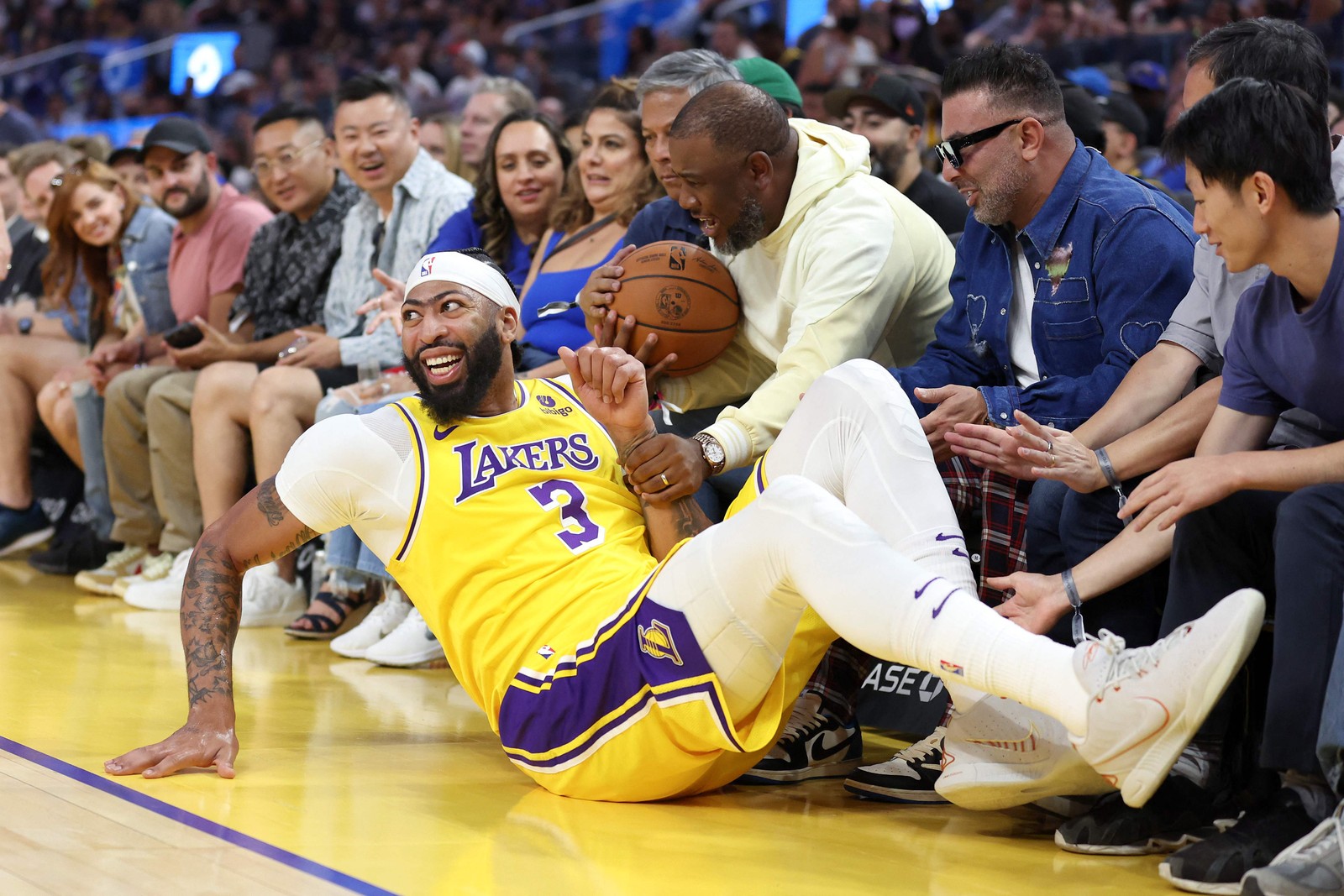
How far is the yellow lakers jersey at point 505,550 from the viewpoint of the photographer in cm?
315

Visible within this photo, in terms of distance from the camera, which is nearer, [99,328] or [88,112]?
[99,328]

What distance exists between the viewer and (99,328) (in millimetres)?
7074

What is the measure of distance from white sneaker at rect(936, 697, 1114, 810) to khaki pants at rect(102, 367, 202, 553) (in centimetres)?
414

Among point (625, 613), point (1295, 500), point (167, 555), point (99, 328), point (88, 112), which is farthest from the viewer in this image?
point (88, 112)

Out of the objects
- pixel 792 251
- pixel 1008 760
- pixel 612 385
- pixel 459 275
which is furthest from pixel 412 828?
pixel 792 251

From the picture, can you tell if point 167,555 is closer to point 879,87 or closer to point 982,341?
point 879,87

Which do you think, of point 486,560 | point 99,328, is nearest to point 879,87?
point 486,560

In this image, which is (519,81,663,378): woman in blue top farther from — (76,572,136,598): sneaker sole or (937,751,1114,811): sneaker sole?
(937,751,1114,811): sneaker sole

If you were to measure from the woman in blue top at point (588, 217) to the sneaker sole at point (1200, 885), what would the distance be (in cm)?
283

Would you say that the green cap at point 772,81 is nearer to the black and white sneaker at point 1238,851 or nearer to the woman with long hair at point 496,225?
the woman with long hair at point 496,225

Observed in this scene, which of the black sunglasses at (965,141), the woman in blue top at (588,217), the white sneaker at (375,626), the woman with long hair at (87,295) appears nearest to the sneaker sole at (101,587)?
the woman with long hair at (87,295)

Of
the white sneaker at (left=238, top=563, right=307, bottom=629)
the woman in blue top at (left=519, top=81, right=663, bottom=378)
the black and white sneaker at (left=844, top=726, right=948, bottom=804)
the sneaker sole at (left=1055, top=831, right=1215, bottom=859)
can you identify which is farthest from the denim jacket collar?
the white sneaker at (left=238, top=563, right=307, bottom=629)

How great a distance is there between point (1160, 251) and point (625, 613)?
1487mm

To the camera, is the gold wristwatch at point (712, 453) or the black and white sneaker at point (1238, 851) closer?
the black and white sneaker at point (1238, 851)
